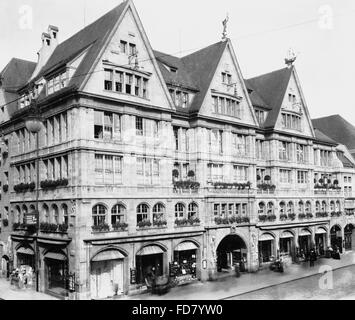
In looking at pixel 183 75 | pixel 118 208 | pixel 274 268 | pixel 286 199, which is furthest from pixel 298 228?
pixel 118 208

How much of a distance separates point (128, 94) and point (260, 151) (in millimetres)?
20610

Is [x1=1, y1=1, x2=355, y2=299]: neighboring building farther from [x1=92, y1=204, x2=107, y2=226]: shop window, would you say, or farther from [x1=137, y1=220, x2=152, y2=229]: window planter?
[x1=137, y1=220, x2=152, y2=229]: window planter

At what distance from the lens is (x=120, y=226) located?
33.4 meters

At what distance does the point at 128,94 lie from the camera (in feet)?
115

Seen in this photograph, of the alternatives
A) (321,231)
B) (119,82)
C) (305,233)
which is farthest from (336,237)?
(119,82)

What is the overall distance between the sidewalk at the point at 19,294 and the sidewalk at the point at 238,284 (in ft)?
21.7

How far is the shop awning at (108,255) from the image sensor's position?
32250mm

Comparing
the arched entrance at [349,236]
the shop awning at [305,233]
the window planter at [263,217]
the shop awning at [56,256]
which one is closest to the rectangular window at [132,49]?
the shop awning at [56,256]

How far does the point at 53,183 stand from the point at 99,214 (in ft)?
15.4

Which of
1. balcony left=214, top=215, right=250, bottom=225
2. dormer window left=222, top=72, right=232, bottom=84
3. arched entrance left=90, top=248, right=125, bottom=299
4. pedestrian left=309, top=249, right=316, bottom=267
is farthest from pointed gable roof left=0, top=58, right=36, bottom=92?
pedestrian left=309, top=249, right=316, bottom=267

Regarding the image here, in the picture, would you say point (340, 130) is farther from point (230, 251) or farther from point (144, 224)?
point (144, 224)

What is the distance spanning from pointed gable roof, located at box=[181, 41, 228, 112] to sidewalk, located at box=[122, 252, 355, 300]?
15.7 metres

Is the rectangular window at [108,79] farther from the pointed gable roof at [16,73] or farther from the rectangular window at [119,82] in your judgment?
the pointed gable roof at [16,73]
